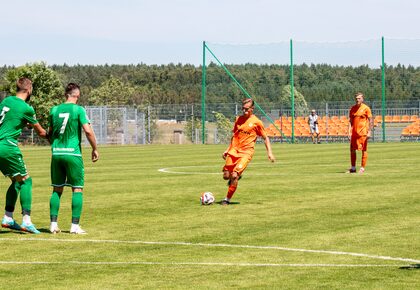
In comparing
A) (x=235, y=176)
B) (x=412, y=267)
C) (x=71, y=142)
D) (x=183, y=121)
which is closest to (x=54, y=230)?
(x=71, y=142)

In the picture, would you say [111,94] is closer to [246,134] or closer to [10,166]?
[246,134]

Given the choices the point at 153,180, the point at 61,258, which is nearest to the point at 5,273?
the point at 61,258

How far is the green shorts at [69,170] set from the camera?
579 inches

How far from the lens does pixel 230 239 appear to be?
44.9 ft

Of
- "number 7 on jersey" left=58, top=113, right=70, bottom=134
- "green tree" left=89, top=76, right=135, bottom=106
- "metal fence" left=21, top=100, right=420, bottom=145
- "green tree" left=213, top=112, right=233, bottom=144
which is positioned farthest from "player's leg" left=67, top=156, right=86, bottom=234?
"green tree" left=89, top=76, right=135, bottom=106

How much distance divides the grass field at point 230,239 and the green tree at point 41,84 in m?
71.7

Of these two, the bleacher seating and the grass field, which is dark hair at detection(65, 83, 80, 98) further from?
the bleacher seating

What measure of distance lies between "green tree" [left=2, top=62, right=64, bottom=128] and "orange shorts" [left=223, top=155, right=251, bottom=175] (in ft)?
248

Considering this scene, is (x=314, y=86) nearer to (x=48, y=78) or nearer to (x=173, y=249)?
(x=48, y=78)

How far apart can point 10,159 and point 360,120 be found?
16.0 metres

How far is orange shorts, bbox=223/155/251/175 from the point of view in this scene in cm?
1945

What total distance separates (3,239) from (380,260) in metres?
5.66

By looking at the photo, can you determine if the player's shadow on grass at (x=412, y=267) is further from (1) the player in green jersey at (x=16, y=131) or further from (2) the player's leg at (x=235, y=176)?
(2) the player's leg at (x=235, y=176)

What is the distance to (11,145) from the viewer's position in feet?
48.9
